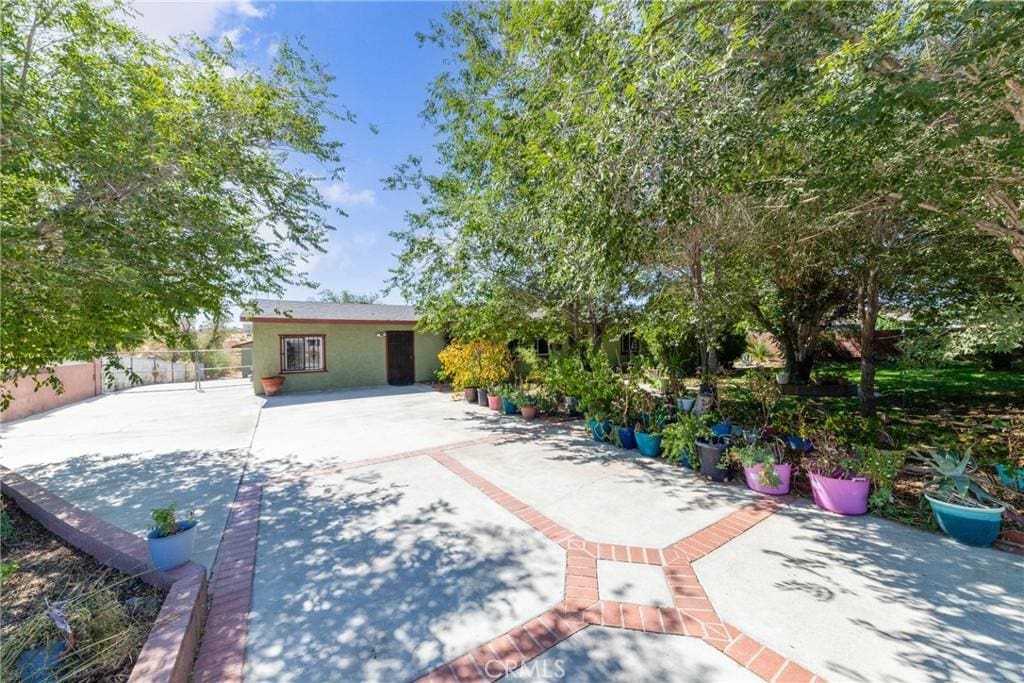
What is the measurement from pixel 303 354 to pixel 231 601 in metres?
13.1

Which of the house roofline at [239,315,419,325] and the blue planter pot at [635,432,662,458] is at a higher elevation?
the house roofline at [239,315,419,325]

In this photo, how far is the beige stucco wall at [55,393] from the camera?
9750mm

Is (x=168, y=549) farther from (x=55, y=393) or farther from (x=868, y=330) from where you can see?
(x=868, y=330)

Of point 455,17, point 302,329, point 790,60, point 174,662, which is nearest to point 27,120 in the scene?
point 174,662

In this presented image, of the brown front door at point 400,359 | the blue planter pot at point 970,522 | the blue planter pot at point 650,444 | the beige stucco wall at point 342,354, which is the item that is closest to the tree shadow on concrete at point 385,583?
the blue planter pot at point 650,444

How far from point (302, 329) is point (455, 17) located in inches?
468

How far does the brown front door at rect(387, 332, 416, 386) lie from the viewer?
16172 mm

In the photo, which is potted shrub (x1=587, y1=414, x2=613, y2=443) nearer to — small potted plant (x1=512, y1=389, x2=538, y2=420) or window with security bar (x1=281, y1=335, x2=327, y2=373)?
small potted plant (x1=512, y1=389, x2=538, y2=420)

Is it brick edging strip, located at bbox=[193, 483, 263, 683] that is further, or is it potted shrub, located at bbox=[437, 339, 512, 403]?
potted shrub, located at bbox=[437, 339, 512, 403]

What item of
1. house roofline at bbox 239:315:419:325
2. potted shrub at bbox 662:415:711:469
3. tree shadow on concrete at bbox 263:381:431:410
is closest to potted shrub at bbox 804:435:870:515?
potted shrub at bbox 662:415:711:469

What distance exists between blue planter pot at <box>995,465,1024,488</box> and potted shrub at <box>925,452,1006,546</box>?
0.58m

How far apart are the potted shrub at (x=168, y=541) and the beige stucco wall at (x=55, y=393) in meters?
7.56

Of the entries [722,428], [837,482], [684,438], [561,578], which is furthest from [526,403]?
[561,578]

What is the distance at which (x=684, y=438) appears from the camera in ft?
18.1
